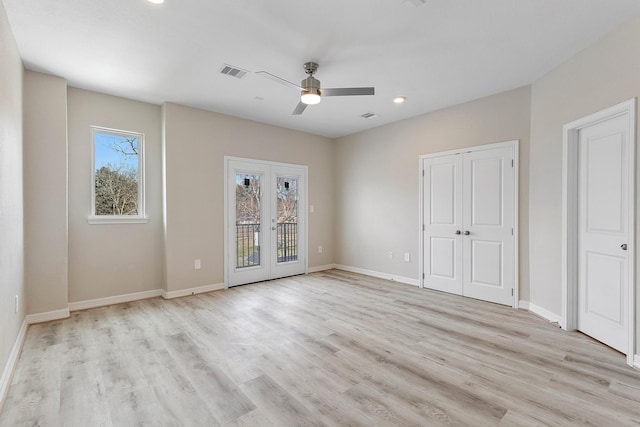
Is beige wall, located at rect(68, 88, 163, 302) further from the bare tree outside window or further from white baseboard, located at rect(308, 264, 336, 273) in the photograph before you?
white baseboard, located at rect(308, 264, 336, 273)

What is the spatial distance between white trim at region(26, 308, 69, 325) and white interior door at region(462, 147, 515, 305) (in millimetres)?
5276

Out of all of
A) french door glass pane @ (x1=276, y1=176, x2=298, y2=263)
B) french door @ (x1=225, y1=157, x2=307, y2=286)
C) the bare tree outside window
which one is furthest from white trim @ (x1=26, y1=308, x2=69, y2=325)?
french door glass pane @ (x1=276, y1=176, x2=298, y2=263)

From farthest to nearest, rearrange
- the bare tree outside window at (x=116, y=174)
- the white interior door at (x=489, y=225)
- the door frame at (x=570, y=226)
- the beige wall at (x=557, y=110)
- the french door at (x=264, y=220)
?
the french door at (x=264, y=220)
the bare tree outside window at (x=116, y=174)
the white interior door at (x=489, y=225)
the door frame at (x=570, y=226)
the beige wall at (x=557, y=110)

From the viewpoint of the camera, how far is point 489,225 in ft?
14.1

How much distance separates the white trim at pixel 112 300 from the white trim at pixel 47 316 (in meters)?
0.28

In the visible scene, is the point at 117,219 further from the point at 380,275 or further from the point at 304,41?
the point at 380,275

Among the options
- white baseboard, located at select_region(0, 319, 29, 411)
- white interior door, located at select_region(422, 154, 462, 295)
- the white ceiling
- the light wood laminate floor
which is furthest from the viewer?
white interior door, located at select_region(422, 154, 462, 295)

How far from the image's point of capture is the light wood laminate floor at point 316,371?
1.93 metres

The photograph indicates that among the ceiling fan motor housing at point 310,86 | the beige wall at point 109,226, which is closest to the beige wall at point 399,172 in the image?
the ceiling fan motor housing at point 310,86

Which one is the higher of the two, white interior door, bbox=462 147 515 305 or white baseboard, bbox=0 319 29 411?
white interior door, bbox=462 147 515 305

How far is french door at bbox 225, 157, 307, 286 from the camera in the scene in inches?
205

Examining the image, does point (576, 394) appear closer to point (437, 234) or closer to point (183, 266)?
point (437, 234)

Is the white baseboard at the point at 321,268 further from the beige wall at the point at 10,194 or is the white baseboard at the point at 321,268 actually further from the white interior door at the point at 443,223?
the beige wall at the point at 10,194

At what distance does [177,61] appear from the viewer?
3271 millimetres
